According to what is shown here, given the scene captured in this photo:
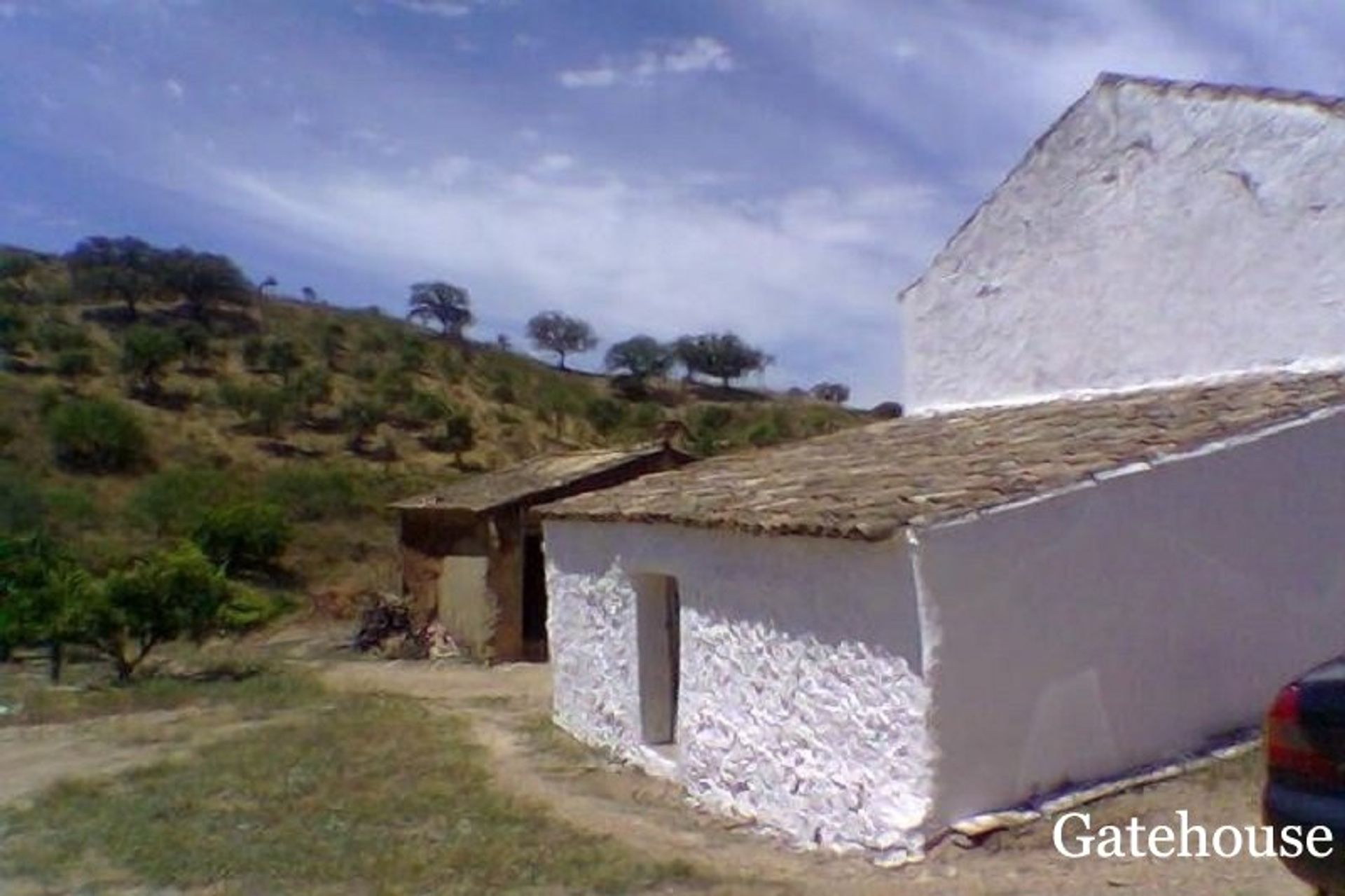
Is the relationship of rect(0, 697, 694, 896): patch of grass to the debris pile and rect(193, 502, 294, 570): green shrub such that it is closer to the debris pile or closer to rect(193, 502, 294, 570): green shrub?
the debris pile

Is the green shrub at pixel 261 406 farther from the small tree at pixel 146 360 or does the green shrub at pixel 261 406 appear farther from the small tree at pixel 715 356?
the small tree at pixel 715 356

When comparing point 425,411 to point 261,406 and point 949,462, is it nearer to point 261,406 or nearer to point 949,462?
point 261,406

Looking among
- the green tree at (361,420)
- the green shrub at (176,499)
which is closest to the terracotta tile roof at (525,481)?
the green shrub at (176,499)

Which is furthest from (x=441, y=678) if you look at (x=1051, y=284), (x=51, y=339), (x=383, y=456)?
(x=51, y=339)

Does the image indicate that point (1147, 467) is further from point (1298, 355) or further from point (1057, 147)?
point (1057, 147)

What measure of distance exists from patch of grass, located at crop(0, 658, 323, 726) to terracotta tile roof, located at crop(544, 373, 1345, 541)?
6.26 m

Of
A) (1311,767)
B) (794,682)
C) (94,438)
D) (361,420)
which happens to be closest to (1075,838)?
(794,682)

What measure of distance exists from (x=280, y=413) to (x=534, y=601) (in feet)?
70.5

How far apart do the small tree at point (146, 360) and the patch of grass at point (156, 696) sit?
22377 mm

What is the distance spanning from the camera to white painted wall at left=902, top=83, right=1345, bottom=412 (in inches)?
412

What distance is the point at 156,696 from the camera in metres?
17.2

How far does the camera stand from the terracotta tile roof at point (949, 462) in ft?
26.9

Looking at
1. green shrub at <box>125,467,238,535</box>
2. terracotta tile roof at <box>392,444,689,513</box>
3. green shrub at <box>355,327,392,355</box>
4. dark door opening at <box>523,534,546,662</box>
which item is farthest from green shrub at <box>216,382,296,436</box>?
dark door opening at <box>523,534,546,662</box>

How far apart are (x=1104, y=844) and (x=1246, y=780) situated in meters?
1.30
